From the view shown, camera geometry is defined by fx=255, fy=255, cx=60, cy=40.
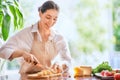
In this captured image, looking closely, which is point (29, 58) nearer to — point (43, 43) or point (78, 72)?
point (43, 43)

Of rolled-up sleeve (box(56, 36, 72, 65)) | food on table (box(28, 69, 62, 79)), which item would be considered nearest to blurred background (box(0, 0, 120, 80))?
rolled-up sleeve (box(56, 36, 72, 65))

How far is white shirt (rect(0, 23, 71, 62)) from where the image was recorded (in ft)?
7.28

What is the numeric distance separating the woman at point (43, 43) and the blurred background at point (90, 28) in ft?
5.38

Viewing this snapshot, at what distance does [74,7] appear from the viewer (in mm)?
4113

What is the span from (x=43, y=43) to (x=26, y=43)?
0.16 metres

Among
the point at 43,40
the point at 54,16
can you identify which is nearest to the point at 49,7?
the point at 54,16

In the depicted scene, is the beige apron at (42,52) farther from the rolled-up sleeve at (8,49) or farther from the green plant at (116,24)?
the green plant at (116,24)

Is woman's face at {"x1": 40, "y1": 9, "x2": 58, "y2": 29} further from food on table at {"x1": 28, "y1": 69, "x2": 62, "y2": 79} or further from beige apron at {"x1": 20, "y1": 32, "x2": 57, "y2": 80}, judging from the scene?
food on table at {"x1": 28, "y1": 69, "x2": 62, "y2": 79}

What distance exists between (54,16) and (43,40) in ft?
0.81

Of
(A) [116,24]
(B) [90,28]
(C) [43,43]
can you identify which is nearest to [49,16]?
(C) [43,43]

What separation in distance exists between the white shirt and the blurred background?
1.63 meters

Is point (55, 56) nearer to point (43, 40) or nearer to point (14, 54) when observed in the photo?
point (43, 40)

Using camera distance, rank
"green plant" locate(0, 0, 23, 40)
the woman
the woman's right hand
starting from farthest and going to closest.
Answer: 1. "green plant" locate(0, 0, 23, 40)
2. the woman
3. the woman's right hand

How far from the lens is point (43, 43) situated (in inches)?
93.3
